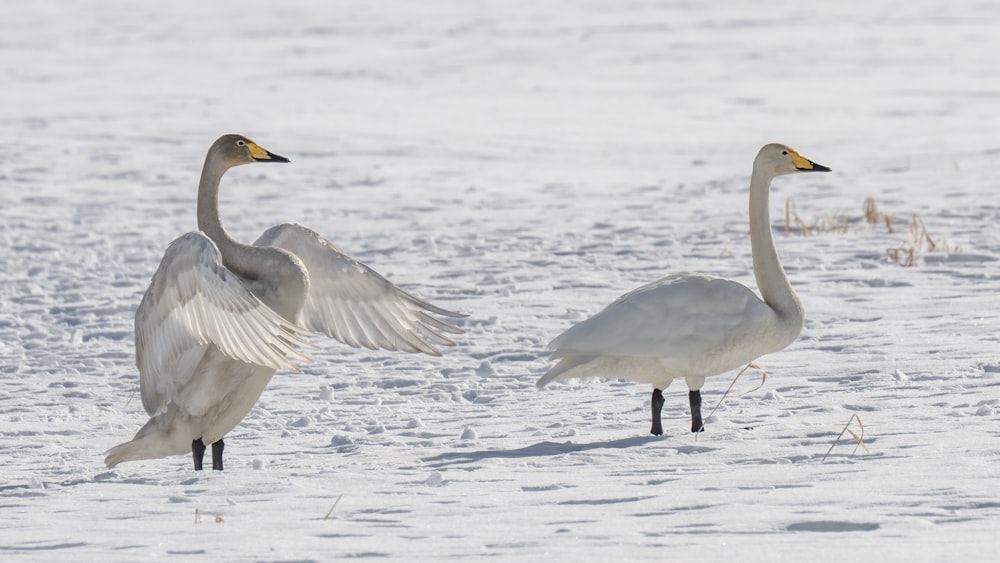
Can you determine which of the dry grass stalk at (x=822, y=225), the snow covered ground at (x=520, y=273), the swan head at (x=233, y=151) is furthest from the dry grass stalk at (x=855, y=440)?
the dry grass stalk at (x=822, y=225)

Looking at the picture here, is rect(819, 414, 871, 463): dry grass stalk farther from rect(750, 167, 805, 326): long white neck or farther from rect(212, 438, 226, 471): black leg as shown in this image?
rect(212, 438, 226, 471): black leg

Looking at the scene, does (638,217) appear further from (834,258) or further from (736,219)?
(834,258)

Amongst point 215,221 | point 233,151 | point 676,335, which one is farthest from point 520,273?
point 676,335

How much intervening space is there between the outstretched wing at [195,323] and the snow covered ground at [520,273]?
0.38 metres

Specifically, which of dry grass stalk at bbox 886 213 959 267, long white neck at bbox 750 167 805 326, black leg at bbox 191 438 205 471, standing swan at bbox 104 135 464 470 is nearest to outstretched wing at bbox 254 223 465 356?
standing swan at bbox 104 135 464 470

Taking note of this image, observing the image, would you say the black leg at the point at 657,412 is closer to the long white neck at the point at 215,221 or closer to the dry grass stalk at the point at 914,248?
the long white neck at the point at 215,221

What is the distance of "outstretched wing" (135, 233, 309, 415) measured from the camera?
5152 millimetres

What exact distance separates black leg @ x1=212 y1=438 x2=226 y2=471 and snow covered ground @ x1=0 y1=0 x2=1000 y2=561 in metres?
0.11

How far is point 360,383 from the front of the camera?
7.15 metres

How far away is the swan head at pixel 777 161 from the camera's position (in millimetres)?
6312

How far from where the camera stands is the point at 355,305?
253 inches

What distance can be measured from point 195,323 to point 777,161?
243 centimetres

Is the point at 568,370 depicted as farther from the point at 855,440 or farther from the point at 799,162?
the point at 799,162

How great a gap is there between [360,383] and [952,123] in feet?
36.7
